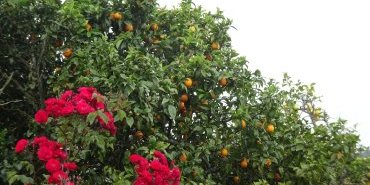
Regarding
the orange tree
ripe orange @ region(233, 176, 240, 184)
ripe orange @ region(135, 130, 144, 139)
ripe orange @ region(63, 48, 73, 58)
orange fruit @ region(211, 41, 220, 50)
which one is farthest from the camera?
orange fruit @ region(211, 41, 220, 50)

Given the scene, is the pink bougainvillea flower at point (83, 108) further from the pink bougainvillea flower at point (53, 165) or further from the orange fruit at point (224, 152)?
the orange fruit at point (224, 152)

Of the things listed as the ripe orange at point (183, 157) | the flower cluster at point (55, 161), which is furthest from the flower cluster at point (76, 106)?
the ripe orange at point (183, 157)

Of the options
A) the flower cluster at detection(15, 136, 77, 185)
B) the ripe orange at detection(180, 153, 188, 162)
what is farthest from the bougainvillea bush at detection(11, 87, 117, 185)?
the ripe orange at detection(180, 153, 188, 162)

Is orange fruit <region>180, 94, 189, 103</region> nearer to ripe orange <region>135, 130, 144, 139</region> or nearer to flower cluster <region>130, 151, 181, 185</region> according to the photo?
ripe orange <region>135, 130, 144, 139</region>

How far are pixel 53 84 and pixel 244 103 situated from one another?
1.94 metres

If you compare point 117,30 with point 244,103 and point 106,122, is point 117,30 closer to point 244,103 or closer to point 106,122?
point 244,103

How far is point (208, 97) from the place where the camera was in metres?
4.63

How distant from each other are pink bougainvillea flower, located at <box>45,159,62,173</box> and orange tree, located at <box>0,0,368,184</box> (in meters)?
0.68

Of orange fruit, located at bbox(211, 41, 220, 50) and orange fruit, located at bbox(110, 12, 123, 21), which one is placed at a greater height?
orange fruit, located at bbox(211, 41, 220, 50)

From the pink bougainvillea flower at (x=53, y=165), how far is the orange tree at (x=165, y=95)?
2.24ft

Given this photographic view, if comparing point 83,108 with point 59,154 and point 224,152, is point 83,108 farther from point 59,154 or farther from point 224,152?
point 224,152

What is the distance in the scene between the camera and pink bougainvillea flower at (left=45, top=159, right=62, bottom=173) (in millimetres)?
2783

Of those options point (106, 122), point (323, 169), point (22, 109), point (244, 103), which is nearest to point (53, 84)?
point (22, 109)

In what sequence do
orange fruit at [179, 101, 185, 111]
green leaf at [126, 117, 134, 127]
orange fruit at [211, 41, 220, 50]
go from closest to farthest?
green leaf at [126, 117, 134, 127] < orange fruit at [179, 101, 185, 111] < orange fruit at [211, 41, 220, 50]
